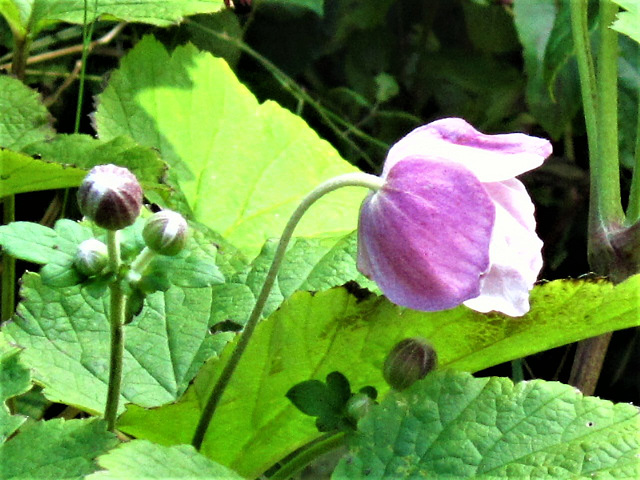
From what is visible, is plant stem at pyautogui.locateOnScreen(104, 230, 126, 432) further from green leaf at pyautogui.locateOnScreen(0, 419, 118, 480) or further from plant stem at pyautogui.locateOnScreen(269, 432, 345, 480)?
plant stem at pyautogui.locateOnScreen(269, 432, 345, 480)

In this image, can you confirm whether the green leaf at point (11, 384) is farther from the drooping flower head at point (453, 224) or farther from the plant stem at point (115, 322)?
the drooping flower head at point (453, 224)

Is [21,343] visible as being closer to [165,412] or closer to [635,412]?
[165,412]

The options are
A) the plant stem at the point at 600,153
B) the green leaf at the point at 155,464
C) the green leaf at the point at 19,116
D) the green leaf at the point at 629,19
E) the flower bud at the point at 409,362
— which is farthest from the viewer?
the green leaf at the point at 19,116

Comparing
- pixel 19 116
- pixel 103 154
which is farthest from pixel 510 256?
pixel 19 116

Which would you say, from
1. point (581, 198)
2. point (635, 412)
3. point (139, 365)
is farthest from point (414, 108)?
point (635, 412)

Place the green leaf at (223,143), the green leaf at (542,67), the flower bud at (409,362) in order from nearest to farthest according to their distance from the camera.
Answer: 1. the flower bud at (409,362)
2. the green leaf at (223,143)
3. the green leaf at (542,67)

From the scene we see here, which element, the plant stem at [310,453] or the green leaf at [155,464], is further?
the plant stem at [310,453]

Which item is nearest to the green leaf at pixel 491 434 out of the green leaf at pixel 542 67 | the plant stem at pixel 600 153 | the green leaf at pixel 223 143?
the plant stem at pixel 600 153
